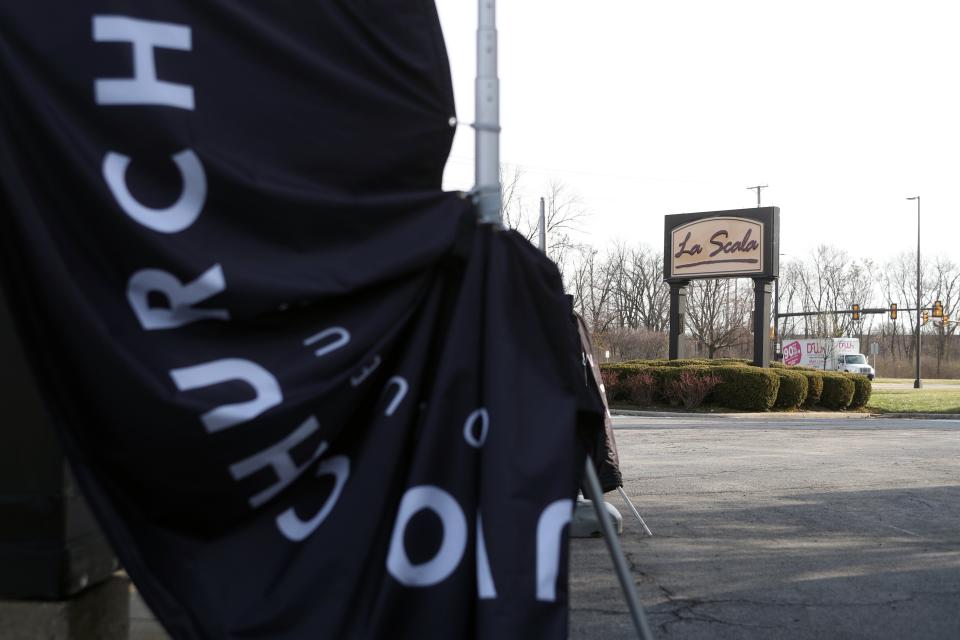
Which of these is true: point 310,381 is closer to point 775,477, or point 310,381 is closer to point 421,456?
point 421,456

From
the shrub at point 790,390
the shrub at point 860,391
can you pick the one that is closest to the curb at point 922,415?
the shrub at point 790,390

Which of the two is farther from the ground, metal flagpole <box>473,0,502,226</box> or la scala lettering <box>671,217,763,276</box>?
la scala lettering <box>671,217,763,276</box>

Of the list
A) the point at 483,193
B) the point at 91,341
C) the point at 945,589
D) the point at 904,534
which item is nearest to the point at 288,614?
the point at 91,341

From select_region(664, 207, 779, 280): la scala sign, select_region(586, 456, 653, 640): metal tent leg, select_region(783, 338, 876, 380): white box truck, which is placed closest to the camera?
select_region(586, 456, 653, 640): metal tent leg

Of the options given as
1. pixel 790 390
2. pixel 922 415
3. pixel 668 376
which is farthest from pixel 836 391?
pixel 668 376

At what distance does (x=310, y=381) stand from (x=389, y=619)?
64 cm

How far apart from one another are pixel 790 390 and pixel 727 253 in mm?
5945

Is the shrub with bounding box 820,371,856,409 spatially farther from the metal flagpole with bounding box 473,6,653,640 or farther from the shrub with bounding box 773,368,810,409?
the metal flagpole with bounding box 473,6,653,640

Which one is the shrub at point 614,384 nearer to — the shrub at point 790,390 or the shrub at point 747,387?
the shrub at point 747,387

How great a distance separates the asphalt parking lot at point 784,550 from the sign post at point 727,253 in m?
15.8

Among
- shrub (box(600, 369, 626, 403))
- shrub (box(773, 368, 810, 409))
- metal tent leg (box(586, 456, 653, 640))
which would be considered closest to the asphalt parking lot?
metal tent leg (box(586, 456, 653, 640))

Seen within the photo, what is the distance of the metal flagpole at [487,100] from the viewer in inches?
102

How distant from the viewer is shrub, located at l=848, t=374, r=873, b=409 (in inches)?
1069

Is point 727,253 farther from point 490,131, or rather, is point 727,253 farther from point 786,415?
point 490,131
